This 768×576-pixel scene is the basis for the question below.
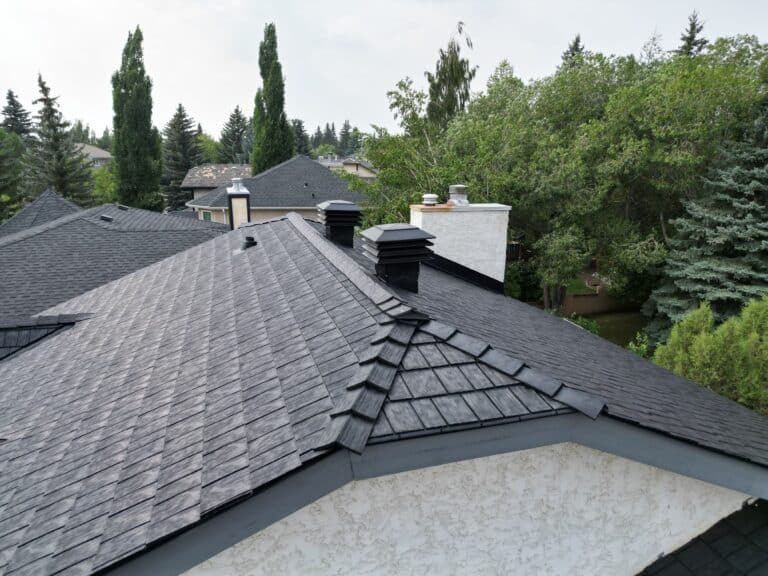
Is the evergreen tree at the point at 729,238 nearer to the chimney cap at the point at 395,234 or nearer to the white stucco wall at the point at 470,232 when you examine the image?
the white stucco wall at the point at 470,232

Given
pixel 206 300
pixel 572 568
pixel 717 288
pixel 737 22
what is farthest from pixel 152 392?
pixel 737 22

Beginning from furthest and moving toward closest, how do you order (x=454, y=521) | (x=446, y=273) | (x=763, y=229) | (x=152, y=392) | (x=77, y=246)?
(x=763, y=229) → (x=77, y=246) → (x=446, y=273) → (x=152, y=392) → (x=454, y=521)

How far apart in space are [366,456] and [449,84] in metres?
29.9

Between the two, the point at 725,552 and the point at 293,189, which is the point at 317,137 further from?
the point at 725,552

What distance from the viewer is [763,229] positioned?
54.9 ft

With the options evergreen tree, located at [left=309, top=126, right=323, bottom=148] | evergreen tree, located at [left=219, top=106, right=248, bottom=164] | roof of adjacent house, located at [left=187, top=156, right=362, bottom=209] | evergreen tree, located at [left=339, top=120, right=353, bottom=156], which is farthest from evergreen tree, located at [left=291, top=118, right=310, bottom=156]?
evergreen tree, located at [left=309, top=126, right=323, bottom=148]

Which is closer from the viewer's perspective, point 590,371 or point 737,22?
point 590,371

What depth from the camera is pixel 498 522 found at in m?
3.02

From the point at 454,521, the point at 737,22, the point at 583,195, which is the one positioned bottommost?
the point at 454,521

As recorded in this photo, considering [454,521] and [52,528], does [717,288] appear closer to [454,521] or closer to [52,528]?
[454,521]

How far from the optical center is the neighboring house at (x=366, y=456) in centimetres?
237

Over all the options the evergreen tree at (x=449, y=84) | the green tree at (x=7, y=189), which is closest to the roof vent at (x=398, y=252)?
the evergreen tree at (x=449, y=84)

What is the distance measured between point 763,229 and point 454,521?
19.5 metres

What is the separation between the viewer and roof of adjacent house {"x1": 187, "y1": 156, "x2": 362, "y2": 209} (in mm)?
30703
